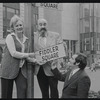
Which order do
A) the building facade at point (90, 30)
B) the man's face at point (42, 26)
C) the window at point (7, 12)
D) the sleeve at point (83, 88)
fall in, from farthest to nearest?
the building facade at point (90, 30)
the window at point (7, 12)
the man's face at point (42, 26)
the sleeve at point (83, 88)

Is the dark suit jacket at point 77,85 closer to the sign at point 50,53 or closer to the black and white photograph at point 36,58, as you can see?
the black and white photograph at point 36,58

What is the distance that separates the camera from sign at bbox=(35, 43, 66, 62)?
9.89 ft

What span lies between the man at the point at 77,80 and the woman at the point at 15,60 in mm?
339

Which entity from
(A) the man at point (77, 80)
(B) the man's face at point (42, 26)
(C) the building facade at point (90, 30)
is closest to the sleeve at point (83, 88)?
(A) the man at point (77, 80)

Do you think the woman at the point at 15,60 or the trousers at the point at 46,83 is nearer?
the woman at the point at 15,60

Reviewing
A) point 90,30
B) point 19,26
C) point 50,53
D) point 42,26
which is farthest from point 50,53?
point 90,30

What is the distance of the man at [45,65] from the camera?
308cm

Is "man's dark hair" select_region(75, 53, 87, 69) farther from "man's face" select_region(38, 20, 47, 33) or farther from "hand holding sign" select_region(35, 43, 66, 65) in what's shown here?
"man's face" select_region(38, 20, 47, 33)

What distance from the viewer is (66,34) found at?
11.8 feet

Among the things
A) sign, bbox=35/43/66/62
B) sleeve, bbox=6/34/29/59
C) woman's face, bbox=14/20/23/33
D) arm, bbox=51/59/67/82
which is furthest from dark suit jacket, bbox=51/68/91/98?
woman's face, bbox=14/20/23/33

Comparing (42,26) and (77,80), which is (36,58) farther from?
(77,80)

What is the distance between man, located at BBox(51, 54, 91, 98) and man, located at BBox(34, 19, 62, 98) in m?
0.08

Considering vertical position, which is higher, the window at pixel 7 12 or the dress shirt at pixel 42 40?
the window at pixel 7 12

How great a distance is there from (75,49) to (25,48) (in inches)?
35.9
